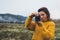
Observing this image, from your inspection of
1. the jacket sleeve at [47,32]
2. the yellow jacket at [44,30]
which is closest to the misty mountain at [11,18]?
the yellow jacket at [44,30]

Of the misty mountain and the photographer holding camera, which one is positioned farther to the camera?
the misty mountain

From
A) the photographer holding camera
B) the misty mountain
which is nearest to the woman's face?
the photographer holding camera

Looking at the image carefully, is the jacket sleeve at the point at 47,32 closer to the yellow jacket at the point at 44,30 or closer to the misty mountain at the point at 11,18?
the yellow jacket at the point at 44,30

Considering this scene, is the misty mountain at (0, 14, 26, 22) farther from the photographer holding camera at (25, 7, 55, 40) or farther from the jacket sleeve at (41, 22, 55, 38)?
the jacket sleeve at (41, 22, 55, 38)

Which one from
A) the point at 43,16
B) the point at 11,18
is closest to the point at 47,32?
the point at 43,16

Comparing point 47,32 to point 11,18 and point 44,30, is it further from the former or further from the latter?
point 11,18

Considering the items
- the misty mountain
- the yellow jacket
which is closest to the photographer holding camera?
the yellow jacket

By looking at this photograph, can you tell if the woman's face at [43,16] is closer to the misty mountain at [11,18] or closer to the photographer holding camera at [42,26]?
the photographer holding camera at [42,26]

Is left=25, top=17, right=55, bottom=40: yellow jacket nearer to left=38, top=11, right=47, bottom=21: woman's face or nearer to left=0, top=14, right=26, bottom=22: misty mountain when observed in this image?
left=38, top=11, right=47, bottom=21: woman's face

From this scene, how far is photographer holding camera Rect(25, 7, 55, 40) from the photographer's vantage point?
1753mm

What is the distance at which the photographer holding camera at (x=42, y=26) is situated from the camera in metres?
1.75

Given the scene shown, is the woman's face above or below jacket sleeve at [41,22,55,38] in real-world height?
above

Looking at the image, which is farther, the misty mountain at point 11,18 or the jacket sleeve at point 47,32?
the misty mountain at point 11,18

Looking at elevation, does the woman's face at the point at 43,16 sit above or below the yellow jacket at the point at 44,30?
above
